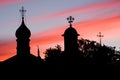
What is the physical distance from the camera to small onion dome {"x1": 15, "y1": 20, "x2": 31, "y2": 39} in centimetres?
5328

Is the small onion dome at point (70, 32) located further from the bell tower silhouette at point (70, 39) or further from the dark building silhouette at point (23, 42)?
the dark building silhouette at point (23, 42)

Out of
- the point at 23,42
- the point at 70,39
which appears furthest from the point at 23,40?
the point at 70,39

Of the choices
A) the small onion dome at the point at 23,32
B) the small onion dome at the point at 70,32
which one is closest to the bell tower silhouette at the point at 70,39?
the small onion dome at the point at 70,32

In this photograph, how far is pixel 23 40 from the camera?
54344 millimetres

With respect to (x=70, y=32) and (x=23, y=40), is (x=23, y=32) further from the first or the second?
(x=70, y=32)

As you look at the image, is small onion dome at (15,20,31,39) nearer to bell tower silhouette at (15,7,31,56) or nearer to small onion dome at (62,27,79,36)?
bell tower silhouette at (15,7,31,56)

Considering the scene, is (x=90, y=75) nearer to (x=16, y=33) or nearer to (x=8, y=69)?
(x=8, y=69)

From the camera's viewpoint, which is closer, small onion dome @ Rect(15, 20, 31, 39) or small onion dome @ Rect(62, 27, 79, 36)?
small onion dome @ Rect(15, 20, 31, 39)

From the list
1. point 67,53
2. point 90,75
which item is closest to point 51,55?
point 67,53

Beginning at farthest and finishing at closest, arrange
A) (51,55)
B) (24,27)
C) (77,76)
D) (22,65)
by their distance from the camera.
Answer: (51,55) → (24,27) → (77,76) → (22,65)

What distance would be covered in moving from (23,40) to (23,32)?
54.9 inches

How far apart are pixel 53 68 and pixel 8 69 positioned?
3.71m

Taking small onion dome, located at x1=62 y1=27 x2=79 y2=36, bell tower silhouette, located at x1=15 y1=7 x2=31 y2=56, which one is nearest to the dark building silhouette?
bell tower silhouette, located at x1=15 y1=7 x2=31 y2=56

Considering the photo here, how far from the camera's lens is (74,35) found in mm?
55000
